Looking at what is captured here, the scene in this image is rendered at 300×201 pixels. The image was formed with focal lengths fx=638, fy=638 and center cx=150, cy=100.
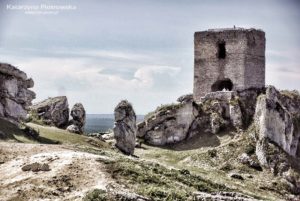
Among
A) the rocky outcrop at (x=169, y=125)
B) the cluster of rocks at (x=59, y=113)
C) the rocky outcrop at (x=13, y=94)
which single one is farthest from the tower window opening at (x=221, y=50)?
the rocky outcrop at (x=13, y=94)

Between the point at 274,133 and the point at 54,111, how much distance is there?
19164 millimetres

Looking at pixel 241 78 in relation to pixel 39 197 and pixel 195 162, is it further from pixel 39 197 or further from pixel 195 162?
pixel 39 197

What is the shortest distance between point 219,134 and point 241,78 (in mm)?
7298

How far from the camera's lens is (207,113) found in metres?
61.3

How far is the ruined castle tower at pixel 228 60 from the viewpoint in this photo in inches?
2506

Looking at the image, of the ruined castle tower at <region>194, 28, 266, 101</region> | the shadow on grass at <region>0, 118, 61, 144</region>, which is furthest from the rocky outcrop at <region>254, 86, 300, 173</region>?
the shadow on grass at <region>0, 118, 61, 144</region>

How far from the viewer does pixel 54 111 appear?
55.2 metres

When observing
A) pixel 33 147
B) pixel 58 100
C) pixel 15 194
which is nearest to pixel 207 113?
pixel 58 100

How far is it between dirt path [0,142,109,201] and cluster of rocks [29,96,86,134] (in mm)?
20569

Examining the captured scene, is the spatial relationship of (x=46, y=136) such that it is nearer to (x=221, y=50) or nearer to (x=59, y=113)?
(x=59, y=113)

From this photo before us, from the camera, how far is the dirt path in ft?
89.5

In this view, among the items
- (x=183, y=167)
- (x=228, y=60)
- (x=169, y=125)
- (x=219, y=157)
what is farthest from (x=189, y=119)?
(x=183, y=167)

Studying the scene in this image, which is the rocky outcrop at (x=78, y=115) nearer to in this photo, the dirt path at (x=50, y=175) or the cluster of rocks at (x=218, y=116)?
the cluster of rocks at (x=218, y=116)

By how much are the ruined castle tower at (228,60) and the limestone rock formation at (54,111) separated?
15.8 meters
